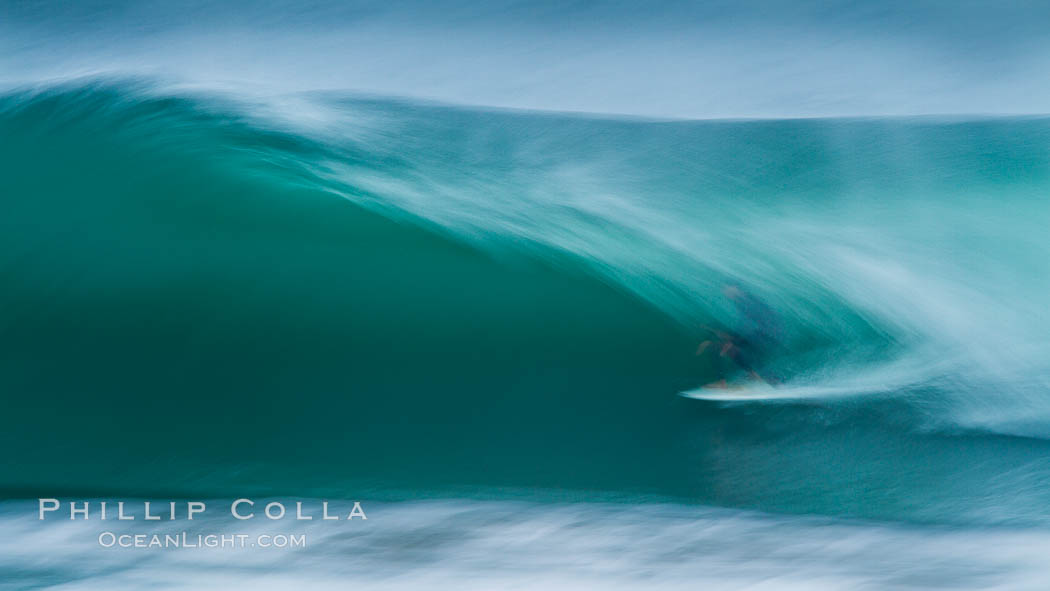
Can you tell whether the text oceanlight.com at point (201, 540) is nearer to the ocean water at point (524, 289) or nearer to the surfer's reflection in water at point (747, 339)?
the ocean water at point (524, 289)

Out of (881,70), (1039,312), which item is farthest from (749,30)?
(1039,312)

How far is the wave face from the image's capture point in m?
1.91

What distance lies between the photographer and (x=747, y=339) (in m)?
2.16

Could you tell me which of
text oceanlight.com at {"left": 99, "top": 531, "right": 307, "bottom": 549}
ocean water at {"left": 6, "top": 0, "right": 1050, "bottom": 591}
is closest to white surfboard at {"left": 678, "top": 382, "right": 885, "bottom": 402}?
ocean water at {"left": 6, "top": 0, "right": 1050, "bottom": 591}

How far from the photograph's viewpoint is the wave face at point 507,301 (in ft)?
6.27

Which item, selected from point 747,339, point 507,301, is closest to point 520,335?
point 507,301

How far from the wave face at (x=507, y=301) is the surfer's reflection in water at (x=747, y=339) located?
36 mm

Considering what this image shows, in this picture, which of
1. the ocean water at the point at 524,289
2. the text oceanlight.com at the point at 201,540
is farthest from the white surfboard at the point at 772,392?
the text oceanlight.com at the point at 201,540

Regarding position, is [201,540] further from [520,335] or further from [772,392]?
[772,392]

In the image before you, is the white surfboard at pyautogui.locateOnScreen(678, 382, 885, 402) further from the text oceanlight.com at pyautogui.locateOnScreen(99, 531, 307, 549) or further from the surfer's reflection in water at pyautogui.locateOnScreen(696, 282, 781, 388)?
the text oceanlight.com at pyautogui.locateOnScreen(99, 531, 307, 549)

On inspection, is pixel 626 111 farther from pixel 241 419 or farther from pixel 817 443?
pixel 241 419

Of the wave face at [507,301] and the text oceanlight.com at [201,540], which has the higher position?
the wave face at [507,301]

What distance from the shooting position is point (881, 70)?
2680 mm

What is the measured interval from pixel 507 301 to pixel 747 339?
0.64 metres
